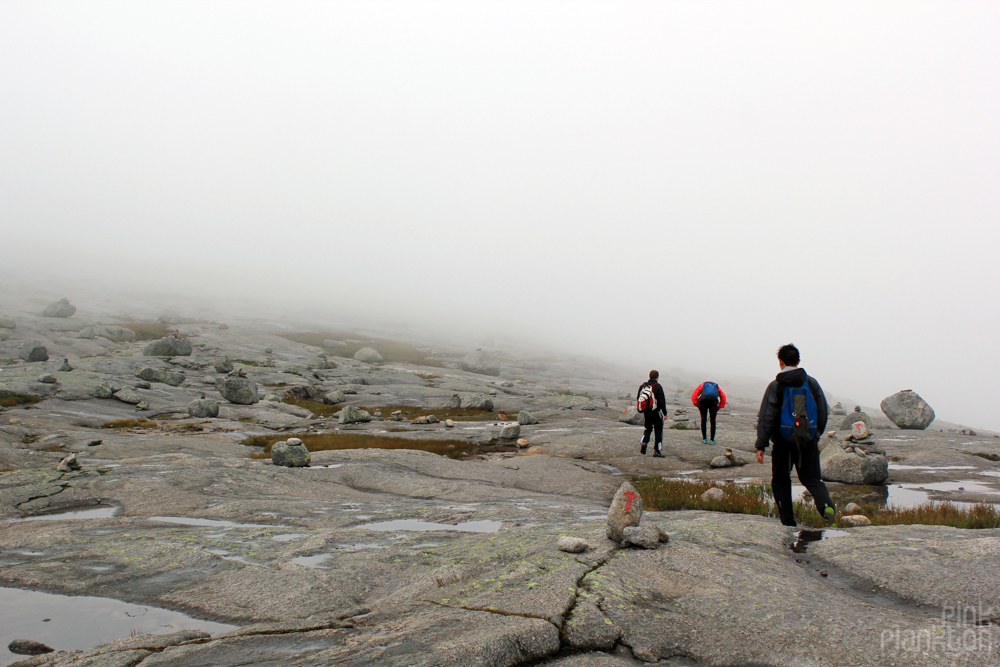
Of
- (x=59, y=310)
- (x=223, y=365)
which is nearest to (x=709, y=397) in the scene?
(x=223, y=365)

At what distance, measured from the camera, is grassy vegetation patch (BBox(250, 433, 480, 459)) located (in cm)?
2817

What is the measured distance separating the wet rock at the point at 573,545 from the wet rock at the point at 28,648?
699 cm

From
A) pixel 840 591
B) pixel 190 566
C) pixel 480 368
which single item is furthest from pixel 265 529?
pixel 480 368

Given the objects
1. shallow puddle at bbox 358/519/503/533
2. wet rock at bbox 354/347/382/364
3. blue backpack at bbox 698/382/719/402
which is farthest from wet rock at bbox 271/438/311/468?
wet rock at bbox 354/347/382/364

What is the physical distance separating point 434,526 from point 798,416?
861cm

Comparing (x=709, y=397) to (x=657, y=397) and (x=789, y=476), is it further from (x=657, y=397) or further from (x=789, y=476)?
(x=789, y=476)

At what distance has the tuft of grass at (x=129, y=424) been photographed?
31.9 m

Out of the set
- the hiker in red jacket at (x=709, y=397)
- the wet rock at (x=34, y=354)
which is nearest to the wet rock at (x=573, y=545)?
the hiker in red jacket at (x=709, y=397)

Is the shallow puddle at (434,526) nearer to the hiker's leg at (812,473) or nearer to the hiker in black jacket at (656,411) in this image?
the hiker's leg at (812,473)

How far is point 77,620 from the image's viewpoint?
666cm

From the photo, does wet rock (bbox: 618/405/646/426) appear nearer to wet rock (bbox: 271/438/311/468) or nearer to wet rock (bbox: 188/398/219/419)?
wet rock (bbox: 271/438/311/468)

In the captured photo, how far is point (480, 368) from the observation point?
132 meters

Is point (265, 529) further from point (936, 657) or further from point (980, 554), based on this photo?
point (980, 554)

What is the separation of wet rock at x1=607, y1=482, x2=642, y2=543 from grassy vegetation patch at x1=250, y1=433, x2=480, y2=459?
1888 centimetres
